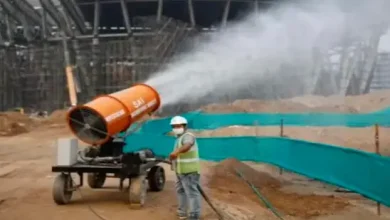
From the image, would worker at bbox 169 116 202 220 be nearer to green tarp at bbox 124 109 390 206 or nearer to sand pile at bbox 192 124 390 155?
green tarp at bbox 124 109 390 206

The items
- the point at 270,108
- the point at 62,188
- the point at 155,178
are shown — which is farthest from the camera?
the point at 270,108

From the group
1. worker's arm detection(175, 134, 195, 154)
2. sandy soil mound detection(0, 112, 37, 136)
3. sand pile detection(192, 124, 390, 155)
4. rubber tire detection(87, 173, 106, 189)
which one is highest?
worker's arm detection(175, 134, 195, 154)

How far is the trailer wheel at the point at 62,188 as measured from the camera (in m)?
9.62

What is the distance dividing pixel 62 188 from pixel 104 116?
1.39 m

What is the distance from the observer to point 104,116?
9523 millimetres

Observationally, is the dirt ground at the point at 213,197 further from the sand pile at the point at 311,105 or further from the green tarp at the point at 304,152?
the sand pile at the point at 311,105

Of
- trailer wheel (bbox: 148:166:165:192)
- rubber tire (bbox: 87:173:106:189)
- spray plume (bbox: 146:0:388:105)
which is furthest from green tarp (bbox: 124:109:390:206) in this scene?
rubber tire (bbox: 87:173:106:189)

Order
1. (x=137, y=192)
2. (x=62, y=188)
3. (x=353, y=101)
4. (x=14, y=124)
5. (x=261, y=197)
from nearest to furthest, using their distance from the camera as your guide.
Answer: (x=137, y=192) < (x=62, y=188) < (x=261, y=197) < (x=14, y=124) < (x=353, y=101)

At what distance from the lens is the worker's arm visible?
801 cm

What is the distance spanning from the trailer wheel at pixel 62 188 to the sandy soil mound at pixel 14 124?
2055 cm

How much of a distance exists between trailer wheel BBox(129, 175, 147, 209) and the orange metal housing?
36.7 inches

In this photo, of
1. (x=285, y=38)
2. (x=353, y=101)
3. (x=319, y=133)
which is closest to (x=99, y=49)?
(x=353, y=101)

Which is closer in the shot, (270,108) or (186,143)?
(186,143)

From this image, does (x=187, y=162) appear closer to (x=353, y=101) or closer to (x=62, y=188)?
(x=62, y=188)
